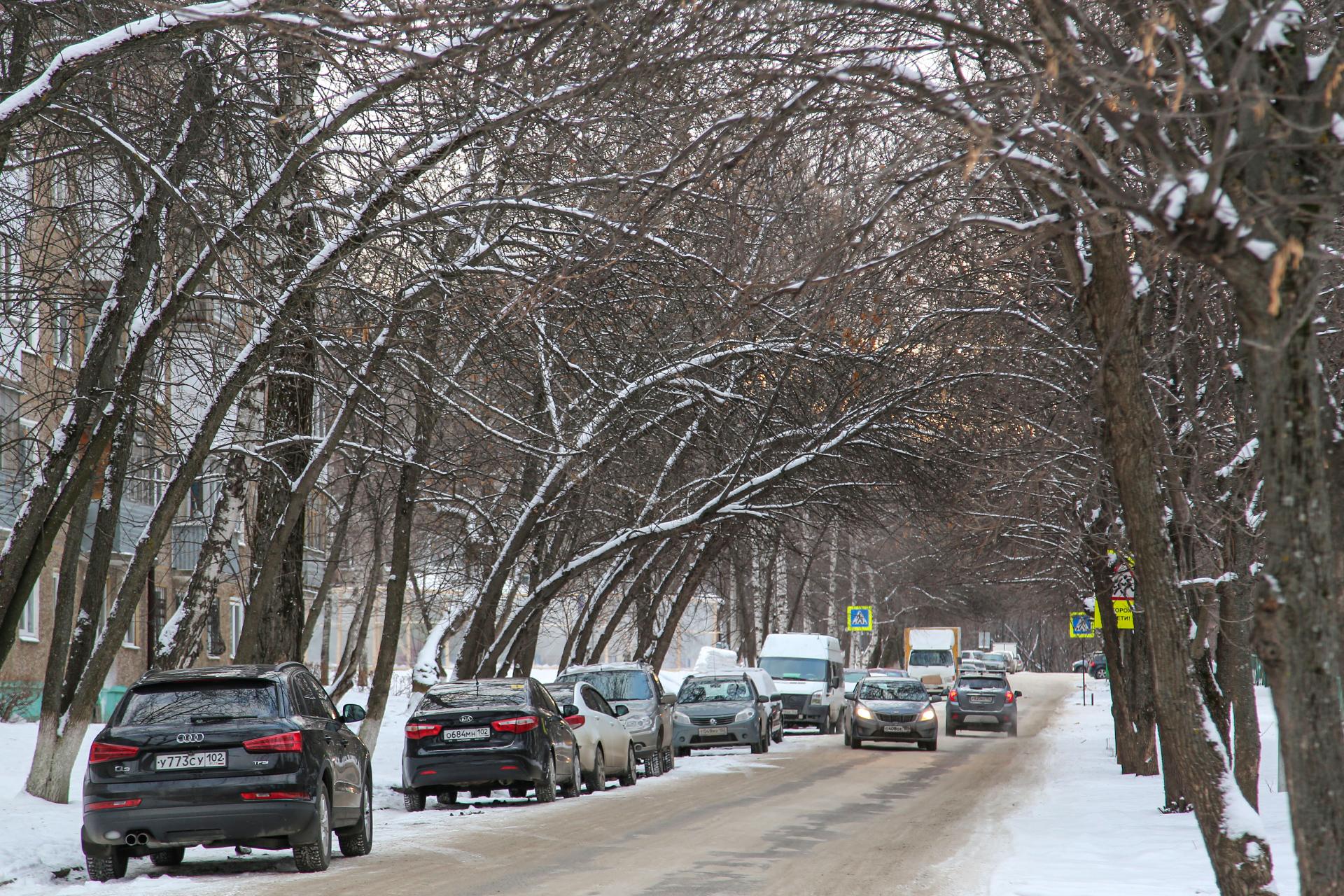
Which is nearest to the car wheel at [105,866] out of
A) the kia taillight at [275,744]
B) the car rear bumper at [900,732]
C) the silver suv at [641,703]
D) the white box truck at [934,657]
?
the kia taillight at [275,744]

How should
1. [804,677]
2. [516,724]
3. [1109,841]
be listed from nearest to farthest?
[1109,841] → [516,724] → [804,677]

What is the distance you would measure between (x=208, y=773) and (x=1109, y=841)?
7944mm

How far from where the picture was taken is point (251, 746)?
1096cm

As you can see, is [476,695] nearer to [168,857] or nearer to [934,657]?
[168,857]

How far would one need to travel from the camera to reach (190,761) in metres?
10.8

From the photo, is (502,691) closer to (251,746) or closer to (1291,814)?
(251,746)

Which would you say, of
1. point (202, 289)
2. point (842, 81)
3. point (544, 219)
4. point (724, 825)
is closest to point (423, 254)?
point (544, 219)

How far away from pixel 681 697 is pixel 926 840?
17.5m

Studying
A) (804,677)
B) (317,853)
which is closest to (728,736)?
(804,677)

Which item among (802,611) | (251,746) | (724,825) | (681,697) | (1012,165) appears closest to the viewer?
(1012,165)

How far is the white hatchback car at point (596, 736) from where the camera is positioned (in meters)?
19.9

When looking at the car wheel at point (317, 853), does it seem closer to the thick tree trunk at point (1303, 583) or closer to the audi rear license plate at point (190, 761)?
the audi rear license plate at point (190, 761)

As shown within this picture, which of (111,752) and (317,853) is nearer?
(111,752)

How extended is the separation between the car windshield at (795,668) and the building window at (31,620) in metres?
18.4
